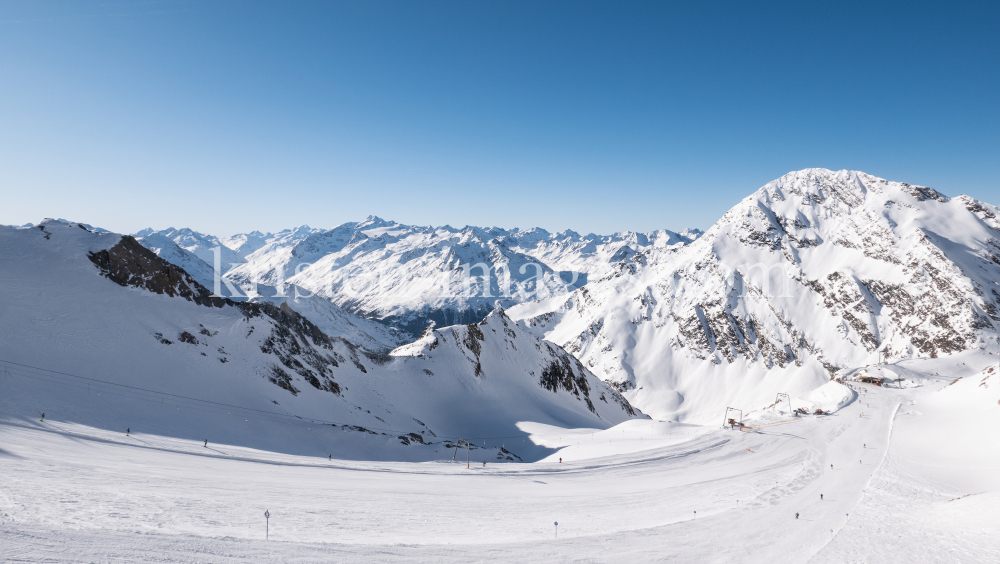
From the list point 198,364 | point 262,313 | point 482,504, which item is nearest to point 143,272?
point 262,313

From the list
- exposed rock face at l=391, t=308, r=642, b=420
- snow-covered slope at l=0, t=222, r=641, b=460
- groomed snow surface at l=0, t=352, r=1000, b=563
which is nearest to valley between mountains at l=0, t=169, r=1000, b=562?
groomed snow surface at l=0, t=352, r=1000, b=563

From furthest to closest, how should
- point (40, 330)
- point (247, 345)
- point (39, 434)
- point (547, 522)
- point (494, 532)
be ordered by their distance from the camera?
1. point (247, 345)
2. point (40, 330)
3. point (39, 434)
4. point (547, 522)
5. point (494, 532)

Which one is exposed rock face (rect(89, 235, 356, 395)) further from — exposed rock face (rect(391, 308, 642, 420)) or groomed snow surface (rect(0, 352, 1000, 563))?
groomed snow surface (rect(0, 352, 1000, 563))

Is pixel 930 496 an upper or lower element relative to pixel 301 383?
lower

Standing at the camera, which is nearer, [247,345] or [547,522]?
[547,522]

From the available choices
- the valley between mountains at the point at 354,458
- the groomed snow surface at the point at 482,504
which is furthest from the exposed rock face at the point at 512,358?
the groomed snow surface at the point at 482,504

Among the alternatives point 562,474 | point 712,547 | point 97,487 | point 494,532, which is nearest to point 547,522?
point 494,532

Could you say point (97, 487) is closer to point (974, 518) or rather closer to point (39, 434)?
point (39, 434)
